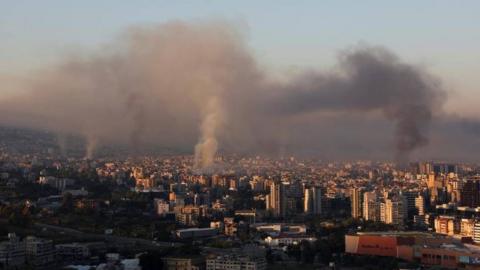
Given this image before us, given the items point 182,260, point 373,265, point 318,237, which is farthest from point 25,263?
point 318,237

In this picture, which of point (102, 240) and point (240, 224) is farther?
point (240, 224)

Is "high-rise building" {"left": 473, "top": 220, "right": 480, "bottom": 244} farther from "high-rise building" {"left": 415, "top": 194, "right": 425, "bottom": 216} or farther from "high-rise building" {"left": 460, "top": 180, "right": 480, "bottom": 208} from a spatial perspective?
"high-rise building" {"left": 460, "top": 180, "right": 480, "bottom": 208}

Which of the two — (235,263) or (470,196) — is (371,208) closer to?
(470,196)

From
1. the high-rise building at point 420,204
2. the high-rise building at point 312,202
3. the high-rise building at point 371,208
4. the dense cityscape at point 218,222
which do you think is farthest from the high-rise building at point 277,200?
the high-rise building at point 420,204

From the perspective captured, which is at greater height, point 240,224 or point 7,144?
point 7,144

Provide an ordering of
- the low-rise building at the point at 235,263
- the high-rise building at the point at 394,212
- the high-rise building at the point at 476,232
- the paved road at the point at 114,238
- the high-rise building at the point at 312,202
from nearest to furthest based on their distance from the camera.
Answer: the low-rise building at the point at 235,263 < the paved road at the point at 114,238 < the high-rise building at the point at 476,232 < the high-rise building at the point at 394,212 < the high-rise building at the point at 312,202

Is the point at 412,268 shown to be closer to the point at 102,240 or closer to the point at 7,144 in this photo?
the point at 102,240

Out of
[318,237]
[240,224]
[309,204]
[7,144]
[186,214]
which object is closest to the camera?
[318,237]

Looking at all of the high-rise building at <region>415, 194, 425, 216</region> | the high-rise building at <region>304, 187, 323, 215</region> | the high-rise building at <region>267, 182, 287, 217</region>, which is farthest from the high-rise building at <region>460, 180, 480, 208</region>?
the high-rise building at <region>267, 182, 287, 217</region>

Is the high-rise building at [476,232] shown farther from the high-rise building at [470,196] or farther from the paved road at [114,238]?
the high-rise building at [470,196]
